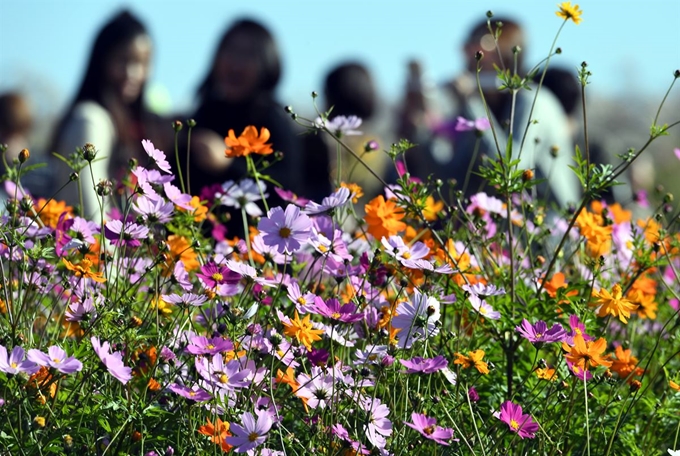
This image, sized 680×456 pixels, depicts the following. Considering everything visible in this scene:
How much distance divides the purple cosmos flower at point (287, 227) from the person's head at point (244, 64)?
282 cm

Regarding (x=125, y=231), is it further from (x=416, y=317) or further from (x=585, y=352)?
(x=585, y=352)

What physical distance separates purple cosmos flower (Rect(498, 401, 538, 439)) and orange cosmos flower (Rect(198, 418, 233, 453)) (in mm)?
421

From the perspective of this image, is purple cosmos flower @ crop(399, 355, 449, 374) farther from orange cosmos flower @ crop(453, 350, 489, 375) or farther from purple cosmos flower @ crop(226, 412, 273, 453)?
purple cosmos flower @ crop(226, 412, 273, 453)

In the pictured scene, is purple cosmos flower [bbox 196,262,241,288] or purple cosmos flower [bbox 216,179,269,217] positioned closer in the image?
purple cosmos flower [bbox 196,262,241,288]

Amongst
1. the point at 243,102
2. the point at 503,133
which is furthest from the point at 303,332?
the point at 243,102

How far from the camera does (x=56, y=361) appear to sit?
144 cm

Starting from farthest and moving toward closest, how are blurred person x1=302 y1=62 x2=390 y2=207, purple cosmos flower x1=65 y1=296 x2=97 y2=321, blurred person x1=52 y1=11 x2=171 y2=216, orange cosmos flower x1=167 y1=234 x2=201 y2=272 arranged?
1. blurred person x1=302 y1=62 x2=390 y2=207
2. blurred person x1=52 y1=11 x2=171 y2=216
3. orange cosmos flower x1=167 y1=234 x2=201 y2=272
4. purple cosmos flower x1=65 y1=296 x2=97 y2=321

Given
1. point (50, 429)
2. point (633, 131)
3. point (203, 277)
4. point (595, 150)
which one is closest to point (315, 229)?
point (203, 277)

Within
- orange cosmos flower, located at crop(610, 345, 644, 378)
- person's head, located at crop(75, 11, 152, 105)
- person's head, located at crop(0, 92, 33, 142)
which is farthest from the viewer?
person's head, located at crop(0, 92, 33, 142)

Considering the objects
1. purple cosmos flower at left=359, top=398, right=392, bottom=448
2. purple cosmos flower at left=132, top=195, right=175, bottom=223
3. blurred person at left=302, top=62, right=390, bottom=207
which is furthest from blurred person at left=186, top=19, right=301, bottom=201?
purple cosmos flower at left=359, top=398, right=392, bottom=448

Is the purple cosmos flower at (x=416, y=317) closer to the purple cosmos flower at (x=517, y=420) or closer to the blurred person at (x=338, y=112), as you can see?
the purple cosmos flower at (x=517, y=420)

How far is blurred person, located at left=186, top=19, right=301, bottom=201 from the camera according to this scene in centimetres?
428

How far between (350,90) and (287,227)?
3.81m

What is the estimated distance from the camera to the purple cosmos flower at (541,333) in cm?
169
